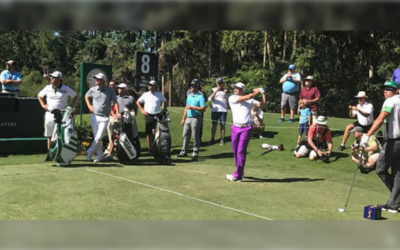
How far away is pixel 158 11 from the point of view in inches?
162

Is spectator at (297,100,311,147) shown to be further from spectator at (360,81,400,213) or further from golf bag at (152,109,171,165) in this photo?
spectator at (360,81,400,213)

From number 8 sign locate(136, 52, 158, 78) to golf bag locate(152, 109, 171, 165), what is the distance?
1.58 metres

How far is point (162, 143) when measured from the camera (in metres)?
9.55

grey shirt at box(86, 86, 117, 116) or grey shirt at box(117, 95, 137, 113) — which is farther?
grey shirt at box(117, 95, 137, 113)

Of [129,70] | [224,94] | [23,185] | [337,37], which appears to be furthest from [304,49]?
[23,185]

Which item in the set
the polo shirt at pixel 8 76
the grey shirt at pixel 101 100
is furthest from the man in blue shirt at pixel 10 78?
the grey shirt at pixel 101 100

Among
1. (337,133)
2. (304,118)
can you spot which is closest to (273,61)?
(337,133)

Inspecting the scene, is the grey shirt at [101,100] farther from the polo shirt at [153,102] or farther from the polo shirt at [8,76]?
the polo shirt at [8,76]

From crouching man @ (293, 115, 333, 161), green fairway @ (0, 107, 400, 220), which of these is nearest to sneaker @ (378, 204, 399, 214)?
green fairway @ (0, 107, 400, 220)

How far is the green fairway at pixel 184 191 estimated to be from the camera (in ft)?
18.7

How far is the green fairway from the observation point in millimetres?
5691

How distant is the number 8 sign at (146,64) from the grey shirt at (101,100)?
1716 mm

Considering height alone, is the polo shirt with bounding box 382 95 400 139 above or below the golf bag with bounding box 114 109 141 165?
above

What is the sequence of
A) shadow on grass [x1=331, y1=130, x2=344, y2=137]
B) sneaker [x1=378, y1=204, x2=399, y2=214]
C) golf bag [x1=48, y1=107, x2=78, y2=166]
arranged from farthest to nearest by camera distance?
1. shadow on grass [x1=331, y1=130, x2=344, y2=137]
2. golf bag [x1=48, y1=107, x2=78, y2=166]
3. sneaker [x1=378, y1=204, x2=399, y2=214]
